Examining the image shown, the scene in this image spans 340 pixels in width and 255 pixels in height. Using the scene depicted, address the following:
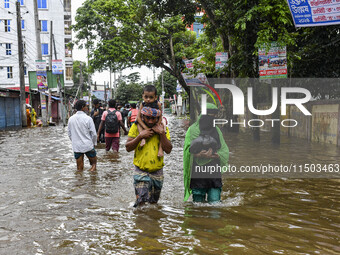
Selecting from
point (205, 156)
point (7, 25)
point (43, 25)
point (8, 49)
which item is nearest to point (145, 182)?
point (205, 156)

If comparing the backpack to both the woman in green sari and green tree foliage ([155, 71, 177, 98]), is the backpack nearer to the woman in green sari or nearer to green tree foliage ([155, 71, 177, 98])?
the woman in green sari

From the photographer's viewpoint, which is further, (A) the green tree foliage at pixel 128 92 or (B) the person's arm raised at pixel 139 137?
(A) the green tree foliage at pixel 128 92

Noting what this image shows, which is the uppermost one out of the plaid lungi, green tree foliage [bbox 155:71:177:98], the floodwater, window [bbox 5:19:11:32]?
window [bbox 5:19:11:32]

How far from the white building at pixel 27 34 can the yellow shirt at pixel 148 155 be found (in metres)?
45.6

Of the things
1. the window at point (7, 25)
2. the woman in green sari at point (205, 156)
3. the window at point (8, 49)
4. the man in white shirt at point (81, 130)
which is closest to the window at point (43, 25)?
the window at point (7, 25)

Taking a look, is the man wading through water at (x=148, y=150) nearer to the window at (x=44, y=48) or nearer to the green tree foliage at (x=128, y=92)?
the window at (x=44, y=48)

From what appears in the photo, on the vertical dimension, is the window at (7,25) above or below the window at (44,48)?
above

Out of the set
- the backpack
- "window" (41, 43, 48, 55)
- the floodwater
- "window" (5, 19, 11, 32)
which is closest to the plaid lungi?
the floodwater

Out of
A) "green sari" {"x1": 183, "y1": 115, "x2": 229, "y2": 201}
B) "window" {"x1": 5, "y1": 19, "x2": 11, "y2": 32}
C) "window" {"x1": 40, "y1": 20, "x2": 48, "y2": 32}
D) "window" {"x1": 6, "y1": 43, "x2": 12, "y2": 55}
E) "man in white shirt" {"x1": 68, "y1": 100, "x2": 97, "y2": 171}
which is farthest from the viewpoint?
"window" {"x1": 40, "y1": 20, "x2": 48, "y2": 32}

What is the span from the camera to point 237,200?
651 centimetres

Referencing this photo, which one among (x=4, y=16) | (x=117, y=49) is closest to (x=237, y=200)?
(x=117, y=49)

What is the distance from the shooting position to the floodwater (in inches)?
170

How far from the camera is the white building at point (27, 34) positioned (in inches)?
1919

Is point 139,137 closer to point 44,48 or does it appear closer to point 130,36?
point 130,36
